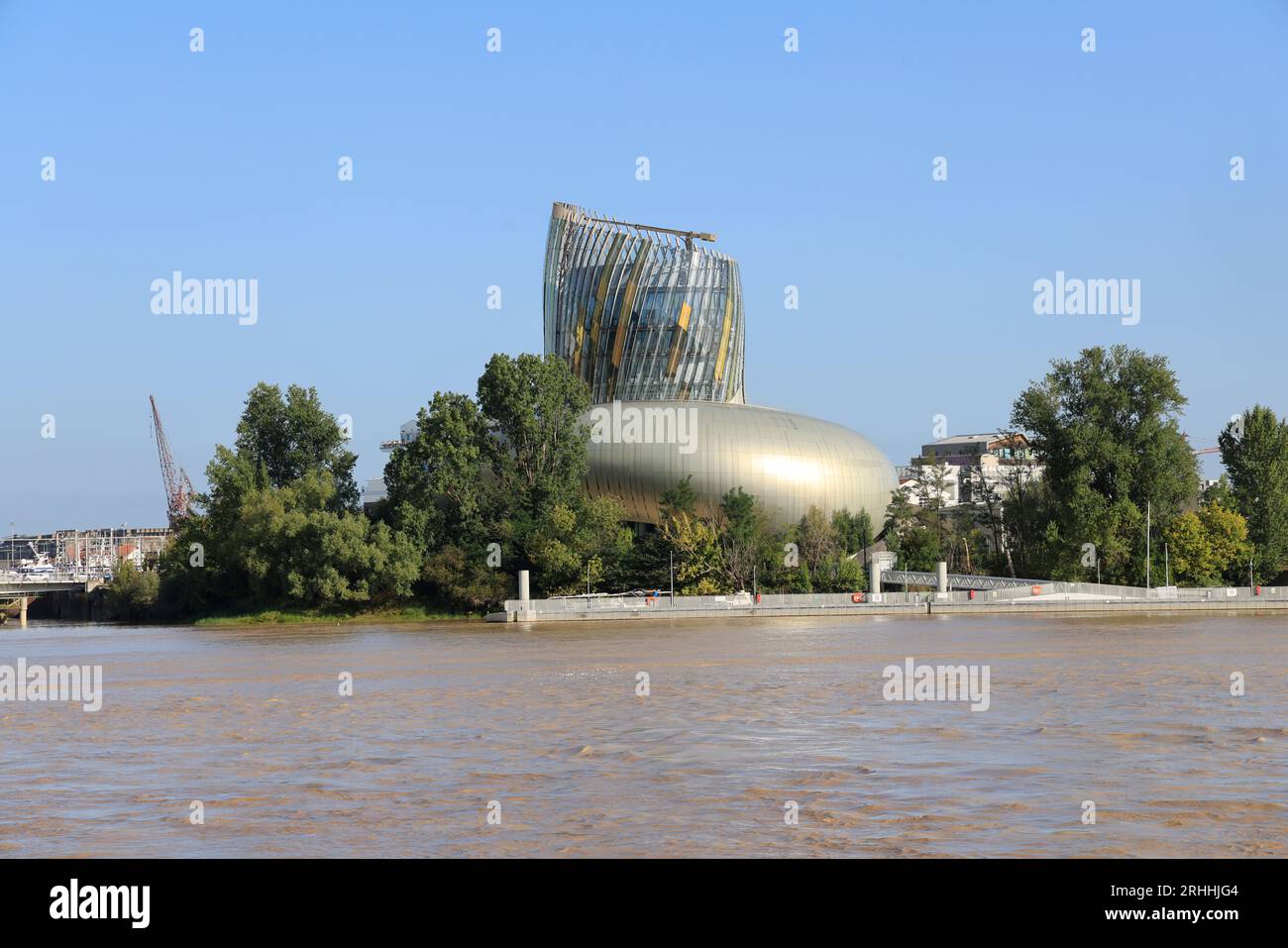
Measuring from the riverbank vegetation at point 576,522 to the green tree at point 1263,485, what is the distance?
0.12 meters

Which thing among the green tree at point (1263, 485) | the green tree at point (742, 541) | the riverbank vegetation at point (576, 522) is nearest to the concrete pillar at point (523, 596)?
the riverbank vegetation at point (576, 522)

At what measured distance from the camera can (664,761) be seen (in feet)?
72.5

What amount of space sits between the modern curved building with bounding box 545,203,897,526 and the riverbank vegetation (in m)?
5.09

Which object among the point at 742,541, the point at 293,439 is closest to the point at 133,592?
the point at 293,439

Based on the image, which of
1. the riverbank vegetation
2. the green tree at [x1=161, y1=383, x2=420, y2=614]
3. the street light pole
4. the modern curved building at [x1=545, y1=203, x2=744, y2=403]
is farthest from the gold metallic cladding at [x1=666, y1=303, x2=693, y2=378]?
the street light pole

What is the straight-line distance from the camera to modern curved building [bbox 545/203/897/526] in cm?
9975

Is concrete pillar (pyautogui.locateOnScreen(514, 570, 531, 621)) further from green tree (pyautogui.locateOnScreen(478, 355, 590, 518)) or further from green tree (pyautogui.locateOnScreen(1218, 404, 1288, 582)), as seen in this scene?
green tree (pyautogui.locateOnScreen(1218, 404, 1288, 582))

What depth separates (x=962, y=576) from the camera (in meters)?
89.2

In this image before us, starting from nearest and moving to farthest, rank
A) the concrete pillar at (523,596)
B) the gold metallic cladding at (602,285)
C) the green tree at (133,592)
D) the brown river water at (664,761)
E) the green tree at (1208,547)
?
the brown river water at (664,761), the concrete pillar at (523,596), the green tree at (1208,547), the green tree at (133,592), the gold metallic cladding at (602,285)

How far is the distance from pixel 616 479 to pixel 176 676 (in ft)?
188

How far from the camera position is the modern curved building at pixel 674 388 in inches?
3927

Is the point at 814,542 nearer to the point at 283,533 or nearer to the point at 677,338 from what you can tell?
Answer: the point at 677,338

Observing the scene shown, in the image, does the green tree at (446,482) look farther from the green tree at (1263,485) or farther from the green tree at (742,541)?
the green tree at (1263,485)

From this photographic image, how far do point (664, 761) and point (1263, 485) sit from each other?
268 ft
